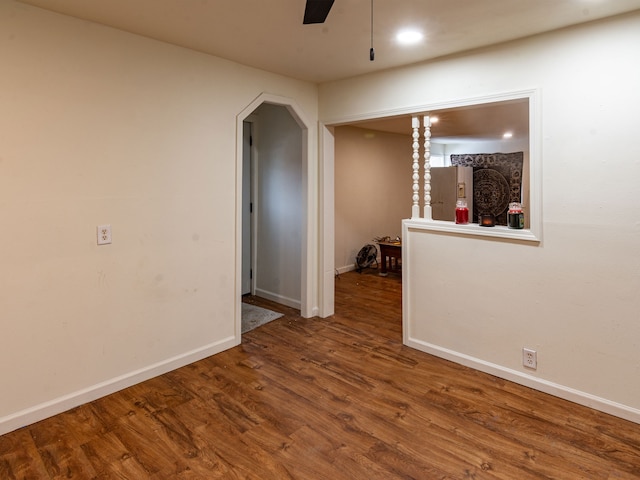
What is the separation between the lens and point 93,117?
2.43 meters

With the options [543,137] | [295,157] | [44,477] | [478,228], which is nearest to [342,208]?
[295,157]

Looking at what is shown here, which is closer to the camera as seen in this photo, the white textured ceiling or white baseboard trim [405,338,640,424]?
the white textured ceiling

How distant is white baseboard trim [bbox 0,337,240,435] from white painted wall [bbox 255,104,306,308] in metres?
1.37

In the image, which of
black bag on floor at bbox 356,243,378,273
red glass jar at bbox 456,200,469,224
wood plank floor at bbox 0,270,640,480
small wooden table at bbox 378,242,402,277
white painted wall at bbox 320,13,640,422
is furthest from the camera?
black bag on floor at bbox 356,243,378,273

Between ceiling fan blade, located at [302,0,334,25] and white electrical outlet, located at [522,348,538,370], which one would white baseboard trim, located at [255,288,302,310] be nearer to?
white electrical outlet, located at [522,348,538,370]

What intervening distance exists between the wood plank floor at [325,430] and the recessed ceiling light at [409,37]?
7.91 feet

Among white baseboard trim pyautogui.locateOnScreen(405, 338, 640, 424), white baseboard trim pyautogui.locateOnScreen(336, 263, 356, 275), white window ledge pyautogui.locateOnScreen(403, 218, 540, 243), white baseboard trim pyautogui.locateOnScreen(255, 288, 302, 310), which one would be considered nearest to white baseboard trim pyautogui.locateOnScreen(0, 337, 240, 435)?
white baseboard trim pyautogui.locateOnScreen(255, 288, 302, 310)

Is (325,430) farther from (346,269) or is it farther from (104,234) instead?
(346,269)

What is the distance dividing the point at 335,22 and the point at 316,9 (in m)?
0.85

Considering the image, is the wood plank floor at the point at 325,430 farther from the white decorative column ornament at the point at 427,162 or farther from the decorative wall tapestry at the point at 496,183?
the decorative wall tapestry at the point at 496,183

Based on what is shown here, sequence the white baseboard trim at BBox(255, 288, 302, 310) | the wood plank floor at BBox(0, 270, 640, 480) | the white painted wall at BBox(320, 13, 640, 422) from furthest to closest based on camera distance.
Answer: the white baseboard trim at BBox(255, 288, 302, 310)
the white painted wall at BBox(320, 13, 640, 422)
the wood plank floor at BBox(0, 270, 640, 480)

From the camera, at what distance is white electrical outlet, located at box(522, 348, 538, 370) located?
8.66 ft

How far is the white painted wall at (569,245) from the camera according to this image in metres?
2.26

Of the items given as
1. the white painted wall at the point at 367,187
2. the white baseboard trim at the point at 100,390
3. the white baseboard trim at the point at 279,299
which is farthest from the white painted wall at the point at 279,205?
the white painted wall at the point at 367,187
